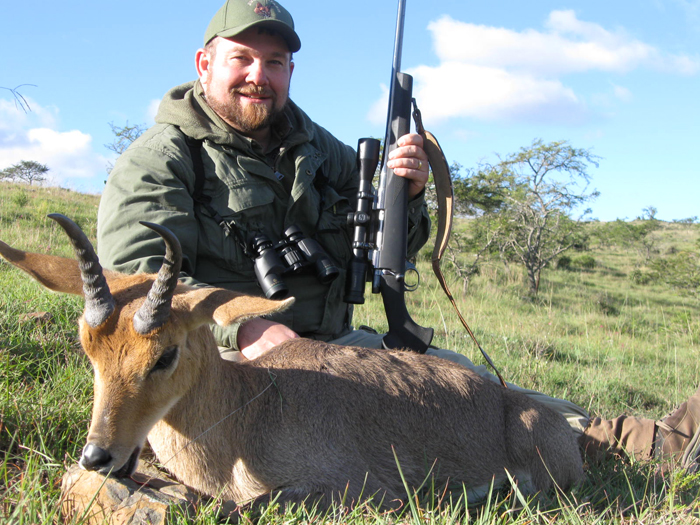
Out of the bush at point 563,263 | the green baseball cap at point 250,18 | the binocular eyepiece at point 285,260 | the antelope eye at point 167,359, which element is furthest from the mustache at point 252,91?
the bush at point 563,263

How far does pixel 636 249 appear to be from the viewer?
34.5m

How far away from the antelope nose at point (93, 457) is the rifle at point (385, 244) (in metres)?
→ 2.56

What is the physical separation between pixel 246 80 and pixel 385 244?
1852 millimetres

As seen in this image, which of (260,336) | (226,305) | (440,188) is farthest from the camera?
(440,188)

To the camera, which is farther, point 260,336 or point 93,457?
point 260,336

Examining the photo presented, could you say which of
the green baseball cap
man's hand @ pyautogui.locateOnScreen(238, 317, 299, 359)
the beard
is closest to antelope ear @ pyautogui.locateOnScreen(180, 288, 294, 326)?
man's hand @ pyautogui.locateOnScreen(238, 317, 299, 359)

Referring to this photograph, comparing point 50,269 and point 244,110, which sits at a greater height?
point 244,110

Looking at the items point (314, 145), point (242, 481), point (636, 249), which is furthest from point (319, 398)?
point (636, 249)

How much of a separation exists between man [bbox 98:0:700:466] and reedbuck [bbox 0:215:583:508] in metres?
0.69

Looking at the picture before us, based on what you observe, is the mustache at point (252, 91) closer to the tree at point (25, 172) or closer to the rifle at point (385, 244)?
the rifle at point (385, 244)

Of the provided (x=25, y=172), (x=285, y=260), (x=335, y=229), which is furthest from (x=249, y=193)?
(x=25, y=172)

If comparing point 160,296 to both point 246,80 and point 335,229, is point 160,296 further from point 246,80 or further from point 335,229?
point 246,80

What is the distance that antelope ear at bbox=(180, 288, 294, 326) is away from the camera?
2.79 meters

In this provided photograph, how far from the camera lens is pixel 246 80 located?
490 centimetres
